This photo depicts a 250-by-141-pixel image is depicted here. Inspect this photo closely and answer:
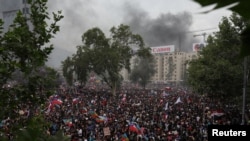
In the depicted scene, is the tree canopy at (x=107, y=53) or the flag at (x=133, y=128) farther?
the tree canopy at (x=107, y=53)

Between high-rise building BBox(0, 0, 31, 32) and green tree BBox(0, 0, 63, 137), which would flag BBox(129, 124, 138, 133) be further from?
high-rise building BBox(0, 0, 31, 32)

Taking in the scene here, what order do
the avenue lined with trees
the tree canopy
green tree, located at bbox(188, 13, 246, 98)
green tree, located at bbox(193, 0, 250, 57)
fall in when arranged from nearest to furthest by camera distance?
green tree, located at bbox(193, 0, 250, 57), the avenue lined with trees, green tree, located at bbox(188, 13, 246, 98), the tree canopy

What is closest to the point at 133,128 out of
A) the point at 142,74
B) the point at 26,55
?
the point at 26,55

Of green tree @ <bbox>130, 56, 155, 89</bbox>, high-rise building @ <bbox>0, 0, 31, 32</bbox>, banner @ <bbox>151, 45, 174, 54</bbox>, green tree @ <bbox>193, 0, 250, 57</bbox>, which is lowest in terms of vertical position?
green tree @ <bbox>193, 0, 250, 57</bbox>

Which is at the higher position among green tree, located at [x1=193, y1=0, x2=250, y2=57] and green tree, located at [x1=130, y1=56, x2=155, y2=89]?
green tree, located at [x1=130, y1=56, x2=155, y2=89]

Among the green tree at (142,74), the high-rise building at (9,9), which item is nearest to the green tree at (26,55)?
the green tree at (142,74)

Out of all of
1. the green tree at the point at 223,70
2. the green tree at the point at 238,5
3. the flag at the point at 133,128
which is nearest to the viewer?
the green tree at the point at 238,5

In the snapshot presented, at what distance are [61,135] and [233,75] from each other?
2231 cm

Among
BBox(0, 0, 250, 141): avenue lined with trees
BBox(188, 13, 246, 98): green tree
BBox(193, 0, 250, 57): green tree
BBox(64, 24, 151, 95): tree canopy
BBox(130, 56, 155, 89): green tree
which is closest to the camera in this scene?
BBox(193, 0, 250, 57): green tree

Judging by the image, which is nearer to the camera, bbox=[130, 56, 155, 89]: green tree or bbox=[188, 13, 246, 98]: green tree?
bbox=[188, 13, 246, 98]: green tree

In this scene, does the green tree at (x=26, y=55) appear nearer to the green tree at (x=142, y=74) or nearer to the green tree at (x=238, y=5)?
the green tree at (x=238, y=5)

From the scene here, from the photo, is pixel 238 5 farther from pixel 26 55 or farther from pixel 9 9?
pixel 9 9

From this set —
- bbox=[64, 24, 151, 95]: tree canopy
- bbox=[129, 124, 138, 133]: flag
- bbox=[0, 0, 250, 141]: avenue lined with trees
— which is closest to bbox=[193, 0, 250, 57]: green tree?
bbox=[0, 0, 250, 141]: avenue lined with trees

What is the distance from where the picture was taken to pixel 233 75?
75.3 ft
